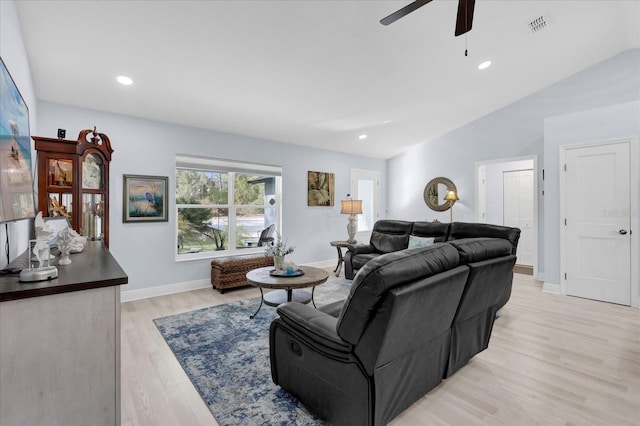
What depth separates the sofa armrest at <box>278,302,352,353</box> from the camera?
1576 mm

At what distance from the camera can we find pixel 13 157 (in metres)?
1.58

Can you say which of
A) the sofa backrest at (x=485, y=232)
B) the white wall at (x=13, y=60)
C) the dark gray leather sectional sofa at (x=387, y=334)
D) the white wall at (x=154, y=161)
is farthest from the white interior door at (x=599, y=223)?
the white wall at (x=13, y=60)

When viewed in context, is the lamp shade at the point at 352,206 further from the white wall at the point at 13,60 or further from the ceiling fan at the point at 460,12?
the white wall at the point at 13,60

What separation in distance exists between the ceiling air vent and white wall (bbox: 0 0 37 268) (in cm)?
451

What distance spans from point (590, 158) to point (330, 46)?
12.7 ft

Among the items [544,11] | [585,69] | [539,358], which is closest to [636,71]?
[585,69]

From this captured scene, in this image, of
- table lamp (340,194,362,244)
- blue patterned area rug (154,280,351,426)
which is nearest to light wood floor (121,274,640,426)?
blue patterned area rug (154,280,351,426)

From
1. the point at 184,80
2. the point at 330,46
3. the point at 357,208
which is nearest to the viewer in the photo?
the point at 330,46

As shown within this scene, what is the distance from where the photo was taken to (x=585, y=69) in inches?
179

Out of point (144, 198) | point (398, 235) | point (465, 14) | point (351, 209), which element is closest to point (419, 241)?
point (398, 235)

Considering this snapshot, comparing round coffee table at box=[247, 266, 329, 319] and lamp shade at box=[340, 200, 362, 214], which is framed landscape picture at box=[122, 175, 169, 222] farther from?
lamp shade at box=[340, 200, 362, 214]

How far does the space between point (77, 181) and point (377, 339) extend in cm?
328

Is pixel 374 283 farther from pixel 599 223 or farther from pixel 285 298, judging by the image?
pixel 599 223

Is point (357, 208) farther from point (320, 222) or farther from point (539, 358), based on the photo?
point (539, 358)
